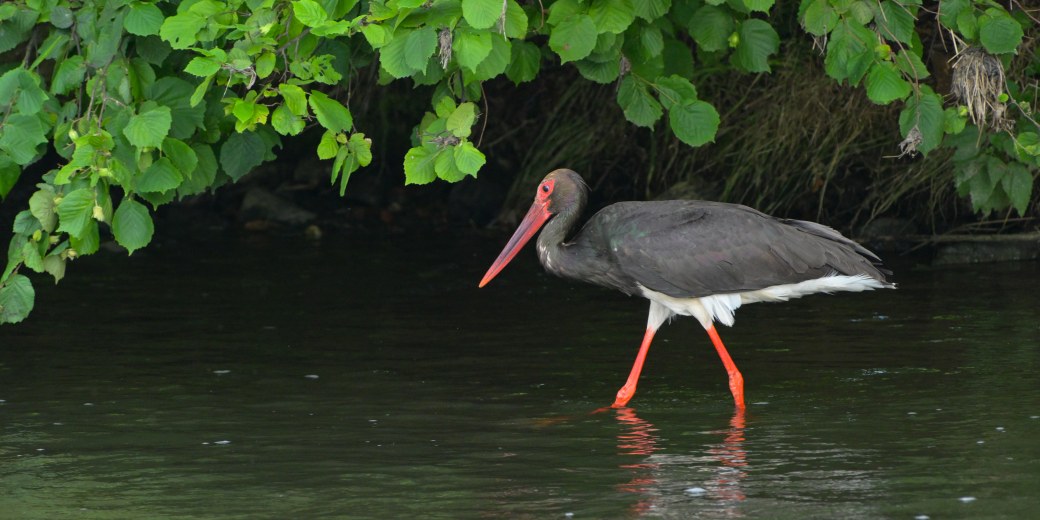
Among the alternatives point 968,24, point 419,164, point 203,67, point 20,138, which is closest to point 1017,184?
point 968,24

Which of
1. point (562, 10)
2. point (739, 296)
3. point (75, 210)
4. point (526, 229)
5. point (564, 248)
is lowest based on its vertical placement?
point (739, 296)

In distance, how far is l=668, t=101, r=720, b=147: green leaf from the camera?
23.7 ft

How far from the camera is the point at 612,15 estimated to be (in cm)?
678

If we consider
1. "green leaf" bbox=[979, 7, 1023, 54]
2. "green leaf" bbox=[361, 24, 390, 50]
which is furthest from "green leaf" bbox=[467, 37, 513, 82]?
"green leaf" bbox=[979, 7, 1023, 54]

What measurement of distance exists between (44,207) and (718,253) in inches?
127

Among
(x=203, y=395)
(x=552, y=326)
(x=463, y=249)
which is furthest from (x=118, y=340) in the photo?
(x=463, y=249)

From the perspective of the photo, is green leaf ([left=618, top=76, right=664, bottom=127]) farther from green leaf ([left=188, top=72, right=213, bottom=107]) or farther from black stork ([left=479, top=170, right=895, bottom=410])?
green leaf ([left=188, top=72, right=213, bottom=107])

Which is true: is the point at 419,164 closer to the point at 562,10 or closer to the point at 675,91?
the point at 562,10

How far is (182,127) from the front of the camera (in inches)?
274

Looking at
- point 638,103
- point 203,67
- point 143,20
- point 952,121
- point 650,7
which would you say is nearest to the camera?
point 203,67

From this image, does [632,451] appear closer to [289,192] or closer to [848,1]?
[848,1]

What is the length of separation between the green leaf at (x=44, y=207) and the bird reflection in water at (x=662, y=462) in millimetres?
2535

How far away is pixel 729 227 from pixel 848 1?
4.70ft

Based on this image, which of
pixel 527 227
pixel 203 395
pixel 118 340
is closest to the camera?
pixel 203 395
